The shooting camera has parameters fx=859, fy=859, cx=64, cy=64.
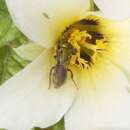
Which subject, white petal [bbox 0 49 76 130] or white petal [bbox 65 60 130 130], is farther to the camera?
white petal [bbox 65 60 130 130]

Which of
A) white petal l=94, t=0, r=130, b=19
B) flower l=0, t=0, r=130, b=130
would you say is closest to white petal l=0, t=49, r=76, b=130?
flower l=0, t=0, r=130, b=130

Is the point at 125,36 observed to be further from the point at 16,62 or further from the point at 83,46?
the point at 16,62

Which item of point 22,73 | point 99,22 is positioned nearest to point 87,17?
point 99,22

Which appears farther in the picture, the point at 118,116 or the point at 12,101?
the point at 118,116

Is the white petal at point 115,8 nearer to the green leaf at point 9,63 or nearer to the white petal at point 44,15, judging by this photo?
the white petal at point 44,15

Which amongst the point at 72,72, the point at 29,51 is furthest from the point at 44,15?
the point at 72,72

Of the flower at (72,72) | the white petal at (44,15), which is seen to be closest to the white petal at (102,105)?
the flower at (72,72)

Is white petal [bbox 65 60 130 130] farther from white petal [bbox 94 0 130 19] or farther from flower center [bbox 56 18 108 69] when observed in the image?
white petal [bbox 94 0 130 19]
